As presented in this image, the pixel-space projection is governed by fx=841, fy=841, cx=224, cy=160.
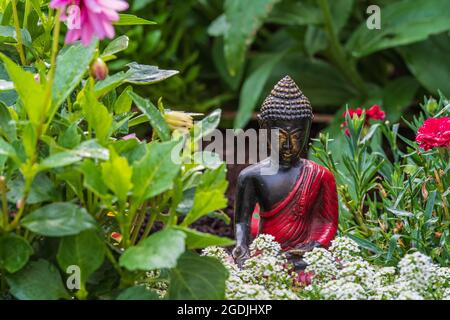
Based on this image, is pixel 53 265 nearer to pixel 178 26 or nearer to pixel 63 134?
pixel 63 134

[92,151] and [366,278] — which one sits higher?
[92,151]

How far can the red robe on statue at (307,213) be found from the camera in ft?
4.98

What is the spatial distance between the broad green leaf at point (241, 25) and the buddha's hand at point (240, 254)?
37.0 inches

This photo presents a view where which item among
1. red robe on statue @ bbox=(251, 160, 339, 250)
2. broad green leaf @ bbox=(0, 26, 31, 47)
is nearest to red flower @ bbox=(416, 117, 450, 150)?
red robe on statue @ bbox=(251, 160, 339, 250)

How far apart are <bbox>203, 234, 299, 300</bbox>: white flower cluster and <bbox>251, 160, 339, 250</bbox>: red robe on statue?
0.27 feet

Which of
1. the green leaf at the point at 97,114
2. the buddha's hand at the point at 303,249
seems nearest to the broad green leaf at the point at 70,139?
the green leaf at the point at 97,114

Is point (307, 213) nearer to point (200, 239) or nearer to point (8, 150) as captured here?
Result: point (200, 239)

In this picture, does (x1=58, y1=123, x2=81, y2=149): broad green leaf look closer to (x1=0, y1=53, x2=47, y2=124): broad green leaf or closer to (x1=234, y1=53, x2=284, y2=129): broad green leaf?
(x1=0, y1=53, x2=47, y2=124): broad green leaf

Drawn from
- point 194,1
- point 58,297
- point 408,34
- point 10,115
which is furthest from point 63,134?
point 194,1

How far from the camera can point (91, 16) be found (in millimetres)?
1018

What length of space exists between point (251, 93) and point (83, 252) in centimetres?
192

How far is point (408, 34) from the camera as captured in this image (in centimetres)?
281

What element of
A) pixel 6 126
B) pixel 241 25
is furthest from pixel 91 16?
pixel 241 25

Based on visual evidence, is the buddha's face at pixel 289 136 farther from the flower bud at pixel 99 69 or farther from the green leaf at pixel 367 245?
the flower bud at pixel 99 69
